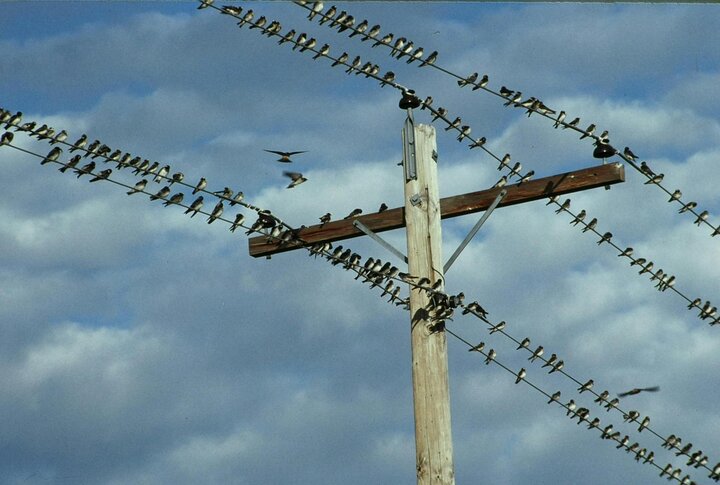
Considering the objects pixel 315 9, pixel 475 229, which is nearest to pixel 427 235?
pixel 475 229

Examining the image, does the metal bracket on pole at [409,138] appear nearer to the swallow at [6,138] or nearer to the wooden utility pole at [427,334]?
the wooden utility pole at [427,334]

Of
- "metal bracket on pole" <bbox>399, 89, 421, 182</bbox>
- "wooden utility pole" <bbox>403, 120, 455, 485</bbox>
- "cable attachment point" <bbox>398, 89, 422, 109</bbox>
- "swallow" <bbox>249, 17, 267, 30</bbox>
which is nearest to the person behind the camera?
"wooden utility pole" <bbox>403, 120, 455, 485</bbox>

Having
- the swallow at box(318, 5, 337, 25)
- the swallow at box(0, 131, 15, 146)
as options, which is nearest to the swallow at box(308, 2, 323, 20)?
the swallow at box(318, 5, 337, 25)

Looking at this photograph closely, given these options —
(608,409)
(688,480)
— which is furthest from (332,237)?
(688,480)

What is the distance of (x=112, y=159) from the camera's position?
43.3 feet

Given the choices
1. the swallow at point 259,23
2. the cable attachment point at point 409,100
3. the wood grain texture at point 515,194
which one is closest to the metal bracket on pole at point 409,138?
the cable attachment point at point 409,100

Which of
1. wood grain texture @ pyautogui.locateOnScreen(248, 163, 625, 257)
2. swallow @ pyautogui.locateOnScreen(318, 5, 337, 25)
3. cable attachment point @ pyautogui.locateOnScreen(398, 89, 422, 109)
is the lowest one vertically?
wood grain texture @ pyautogui.locateOnScreen(248, 163, 625, 257)

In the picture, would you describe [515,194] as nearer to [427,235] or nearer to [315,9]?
[427,235]

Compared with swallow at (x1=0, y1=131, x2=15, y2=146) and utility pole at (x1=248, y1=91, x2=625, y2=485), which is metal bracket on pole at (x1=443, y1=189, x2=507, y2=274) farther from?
swallow at (x1=0, y1=131, x2=15, y2=146)

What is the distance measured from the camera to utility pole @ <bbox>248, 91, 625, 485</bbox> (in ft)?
38.7

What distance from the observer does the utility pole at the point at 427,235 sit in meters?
11.8

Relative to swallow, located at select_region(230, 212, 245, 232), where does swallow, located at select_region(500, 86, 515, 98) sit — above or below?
above

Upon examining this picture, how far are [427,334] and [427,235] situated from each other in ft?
3.24

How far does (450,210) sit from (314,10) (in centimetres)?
284
